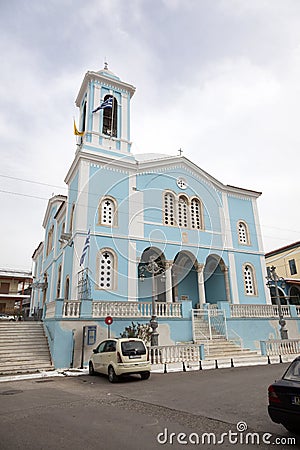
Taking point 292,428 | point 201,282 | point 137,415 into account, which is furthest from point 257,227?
point 292,428

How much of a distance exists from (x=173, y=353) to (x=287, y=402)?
10220 millimetres

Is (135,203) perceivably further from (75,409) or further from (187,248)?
(75,409)

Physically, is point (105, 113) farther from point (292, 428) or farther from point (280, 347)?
point (292, 428)

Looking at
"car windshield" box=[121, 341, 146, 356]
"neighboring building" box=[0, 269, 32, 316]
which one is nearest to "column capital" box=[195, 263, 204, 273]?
"car windshield" box=[121, 341, 146, 356]

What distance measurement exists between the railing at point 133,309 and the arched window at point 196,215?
726 cm

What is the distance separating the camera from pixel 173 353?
1389cm

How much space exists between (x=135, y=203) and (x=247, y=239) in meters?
9.73

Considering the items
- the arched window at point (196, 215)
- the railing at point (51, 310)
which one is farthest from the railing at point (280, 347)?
the railing at point (51, 310)

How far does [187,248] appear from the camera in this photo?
21359mm

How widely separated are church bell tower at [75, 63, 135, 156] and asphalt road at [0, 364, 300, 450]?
15.4 meters

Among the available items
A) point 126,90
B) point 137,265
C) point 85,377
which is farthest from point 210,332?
point 126,90

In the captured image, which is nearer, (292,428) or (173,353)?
(292,428)

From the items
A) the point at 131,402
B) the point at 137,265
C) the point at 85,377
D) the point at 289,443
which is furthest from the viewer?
the point at 137,265

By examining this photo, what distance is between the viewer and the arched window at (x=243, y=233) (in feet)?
80.0
